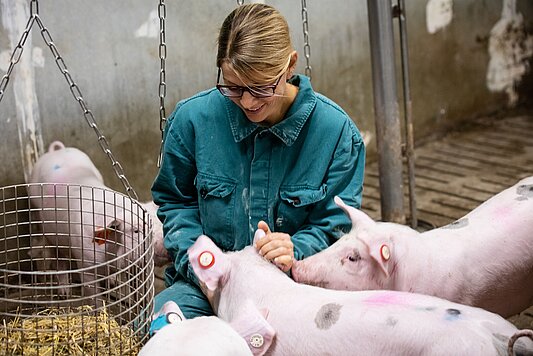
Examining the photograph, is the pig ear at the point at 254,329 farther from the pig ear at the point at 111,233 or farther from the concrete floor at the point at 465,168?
the concrete floor at the point at 465,168

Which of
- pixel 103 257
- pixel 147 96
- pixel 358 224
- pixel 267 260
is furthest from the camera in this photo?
pixel 147 96

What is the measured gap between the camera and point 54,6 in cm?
500

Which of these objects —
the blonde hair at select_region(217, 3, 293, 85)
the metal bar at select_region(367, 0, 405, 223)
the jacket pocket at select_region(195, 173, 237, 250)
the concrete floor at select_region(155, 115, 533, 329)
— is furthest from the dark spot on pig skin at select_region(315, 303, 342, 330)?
the metal bar at select_region(367, 0, 405, 223)

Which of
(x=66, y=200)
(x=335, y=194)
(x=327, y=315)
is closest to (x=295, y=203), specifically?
(x=335, y=194)

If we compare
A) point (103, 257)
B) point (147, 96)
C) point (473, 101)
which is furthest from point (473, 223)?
point (473, 101)

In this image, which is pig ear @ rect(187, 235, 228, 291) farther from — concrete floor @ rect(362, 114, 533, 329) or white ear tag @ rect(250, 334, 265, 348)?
concrete floor @ rect(362, 114, 533, 329)

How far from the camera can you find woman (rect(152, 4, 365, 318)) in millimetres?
3557

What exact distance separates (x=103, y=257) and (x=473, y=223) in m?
1.65

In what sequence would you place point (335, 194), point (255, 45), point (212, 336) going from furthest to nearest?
1. point (335, 194)
2. point (255, 45)
3. point (212, 336)

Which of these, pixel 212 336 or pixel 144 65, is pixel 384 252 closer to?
pixel 212 336

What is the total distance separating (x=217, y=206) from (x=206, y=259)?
39cm

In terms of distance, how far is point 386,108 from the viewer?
17.0 ft

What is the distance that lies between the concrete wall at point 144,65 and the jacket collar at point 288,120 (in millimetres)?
1792

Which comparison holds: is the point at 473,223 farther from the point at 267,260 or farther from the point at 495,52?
the point at 495,52
